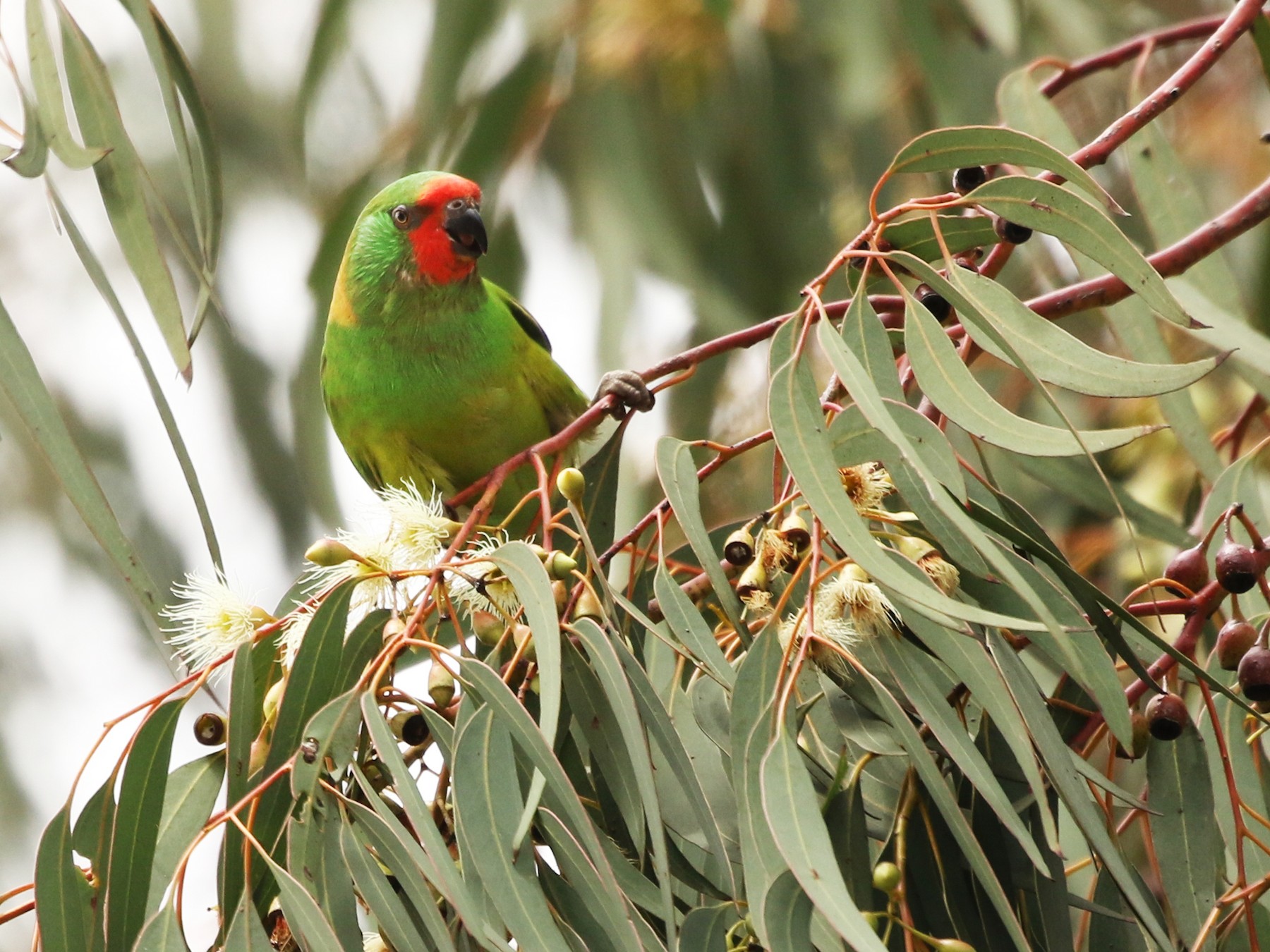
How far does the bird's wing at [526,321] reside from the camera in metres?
2.62

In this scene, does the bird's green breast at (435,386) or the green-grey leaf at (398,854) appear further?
the bird's green breast at (435,386)

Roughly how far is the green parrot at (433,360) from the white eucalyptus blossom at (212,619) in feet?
3.41

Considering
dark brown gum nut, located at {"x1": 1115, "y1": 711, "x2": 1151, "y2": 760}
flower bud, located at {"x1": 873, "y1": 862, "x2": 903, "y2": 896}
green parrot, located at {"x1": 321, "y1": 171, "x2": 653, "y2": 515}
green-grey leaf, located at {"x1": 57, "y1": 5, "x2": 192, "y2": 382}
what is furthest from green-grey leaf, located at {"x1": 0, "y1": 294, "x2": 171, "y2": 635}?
green parrot, located at {"x1": 321, "y1": 171, "x2": 653, "y2": 515}

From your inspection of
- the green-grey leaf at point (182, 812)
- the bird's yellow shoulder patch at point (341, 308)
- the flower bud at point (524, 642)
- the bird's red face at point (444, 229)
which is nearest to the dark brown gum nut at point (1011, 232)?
the flower bud at point (524, 642)

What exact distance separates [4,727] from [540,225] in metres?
2.16

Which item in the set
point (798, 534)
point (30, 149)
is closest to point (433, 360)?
point (30, 149)

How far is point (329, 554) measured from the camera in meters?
1.22

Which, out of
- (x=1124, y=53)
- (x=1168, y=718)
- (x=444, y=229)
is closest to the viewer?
(x=1168, y=718)

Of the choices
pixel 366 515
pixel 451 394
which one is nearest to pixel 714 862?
pixel 366 515

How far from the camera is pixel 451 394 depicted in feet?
7.88

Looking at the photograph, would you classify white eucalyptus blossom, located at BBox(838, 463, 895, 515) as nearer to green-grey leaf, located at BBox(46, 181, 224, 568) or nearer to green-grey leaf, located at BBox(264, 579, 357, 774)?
green-grey leaf, located at BBox(264, 579, 357, 774)

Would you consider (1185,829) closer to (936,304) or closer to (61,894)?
(936,304)

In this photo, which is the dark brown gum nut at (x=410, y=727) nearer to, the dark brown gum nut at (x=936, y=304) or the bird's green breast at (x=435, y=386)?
the dark brown gum nut at (x=936, y=304)

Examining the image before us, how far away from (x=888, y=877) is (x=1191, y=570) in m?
0.49
